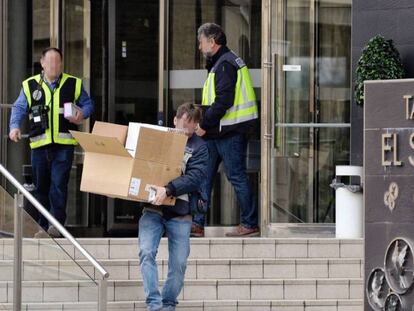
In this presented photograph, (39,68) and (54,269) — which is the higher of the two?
(39,68)

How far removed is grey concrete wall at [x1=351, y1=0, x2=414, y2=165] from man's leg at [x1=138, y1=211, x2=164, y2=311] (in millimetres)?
3238

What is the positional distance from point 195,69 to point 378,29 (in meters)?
2.23

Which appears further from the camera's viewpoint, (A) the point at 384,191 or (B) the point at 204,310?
(B) the point at 204,310

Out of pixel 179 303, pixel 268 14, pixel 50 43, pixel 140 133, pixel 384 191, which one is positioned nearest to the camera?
pixel 384 191

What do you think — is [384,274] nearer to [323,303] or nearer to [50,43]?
[323,303]

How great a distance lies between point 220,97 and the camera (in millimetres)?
10805

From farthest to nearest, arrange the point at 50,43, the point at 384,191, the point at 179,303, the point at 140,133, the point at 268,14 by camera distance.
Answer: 1. the point at 50,43
2. the point at 268,14
3. the point at 179,303
4. the point at 140,133
5. the point at 384,191

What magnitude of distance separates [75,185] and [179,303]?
149 inches

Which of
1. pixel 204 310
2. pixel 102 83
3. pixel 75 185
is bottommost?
pixel 204 310

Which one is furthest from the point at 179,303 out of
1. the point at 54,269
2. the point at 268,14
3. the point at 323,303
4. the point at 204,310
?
the point at 268,14

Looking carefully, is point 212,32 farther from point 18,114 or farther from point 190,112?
point 190,112

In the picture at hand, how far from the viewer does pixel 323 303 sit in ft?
31.3

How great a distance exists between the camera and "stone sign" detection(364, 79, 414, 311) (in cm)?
760

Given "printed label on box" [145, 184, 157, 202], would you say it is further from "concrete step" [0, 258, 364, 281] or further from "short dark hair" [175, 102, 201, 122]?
"concrete step" [0, 258, 364, 281]
